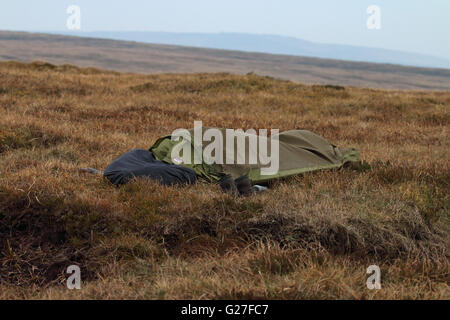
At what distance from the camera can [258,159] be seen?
21.3 feet

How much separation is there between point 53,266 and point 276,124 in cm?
780

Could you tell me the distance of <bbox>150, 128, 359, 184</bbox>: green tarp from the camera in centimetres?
633

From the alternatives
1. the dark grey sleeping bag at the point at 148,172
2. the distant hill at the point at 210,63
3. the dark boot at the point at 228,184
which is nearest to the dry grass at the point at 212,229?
the dark boot at the point at 228,184

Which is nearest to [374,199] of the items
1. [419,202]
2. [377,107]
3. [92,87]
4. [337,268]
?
[419,202]

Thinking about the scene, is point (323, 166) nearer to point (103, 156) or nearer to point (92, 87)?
point (103, 156)

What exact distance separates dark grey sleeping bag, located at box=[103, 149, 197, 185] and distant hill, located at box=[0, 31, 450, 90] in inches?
3352

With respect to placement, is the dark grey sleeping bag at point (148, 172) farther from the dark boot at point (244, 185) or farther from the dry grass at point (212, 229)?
the dark boot at point (244, 185)

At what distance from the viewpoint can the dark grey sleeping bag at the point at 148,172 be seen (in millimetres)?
5867

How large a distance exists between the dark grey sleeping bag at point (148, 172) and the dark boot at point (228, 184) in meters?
0.46

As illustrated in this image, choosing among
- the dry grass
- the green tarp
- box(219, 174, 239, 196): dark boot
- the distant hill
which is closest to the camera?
the dry grass

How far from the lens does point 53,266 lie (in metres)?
4.20

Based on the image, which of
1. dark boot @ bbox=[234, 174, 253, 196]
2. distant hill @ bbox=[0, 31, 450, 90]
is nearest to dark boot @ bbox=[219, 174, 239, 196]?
dark boot @ bbox=[234, 174, 253, 196]

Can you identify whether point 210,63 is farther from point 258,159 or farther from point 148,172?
point 148,172

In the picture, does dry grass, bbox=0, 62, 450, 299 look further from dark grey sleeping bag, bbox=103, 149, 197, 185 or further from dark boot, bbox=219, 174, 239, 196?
dark grey sleeping bag, bbox=103, 149, 197, 185
